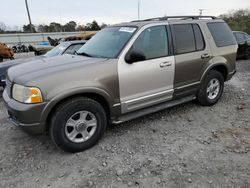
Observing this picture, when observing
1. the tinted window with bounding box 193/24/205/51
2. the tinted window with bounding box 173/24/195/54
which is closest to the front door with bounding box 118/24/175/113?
the tinted window with bounding box 173/24/195/54

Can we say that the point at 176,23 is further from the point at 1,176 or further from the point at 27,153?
the point at 1,176

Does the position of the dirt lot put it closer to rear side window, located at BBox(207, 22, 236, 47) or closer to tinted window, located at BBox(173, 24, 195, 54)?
tinted window, located at BBox(173, 24, 195, 54)

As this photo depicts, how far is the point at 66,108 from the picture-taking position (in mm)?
3016

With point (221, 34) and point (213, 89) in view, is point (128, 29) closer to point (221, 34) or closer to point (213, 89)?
point (221, 34)

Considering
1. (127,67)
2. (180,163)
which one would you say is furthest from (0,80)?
(180,163)

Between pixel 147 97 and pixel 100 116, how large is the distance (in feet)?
3.01

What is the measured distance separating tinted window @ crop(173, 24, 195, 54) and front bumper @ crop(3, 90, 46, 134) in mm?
2613

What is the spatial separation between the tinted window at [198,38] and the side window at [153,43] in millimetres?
817

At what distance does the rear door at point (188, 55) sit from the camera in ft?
13.4

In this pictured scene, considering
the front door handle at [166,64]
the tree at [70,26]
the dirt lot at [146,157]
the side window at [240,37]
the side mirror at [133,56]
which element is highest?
the side mirror at [133,56]

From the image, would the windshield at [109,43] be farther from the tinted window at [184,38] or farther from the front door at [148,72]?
the tinted window at [184,38]

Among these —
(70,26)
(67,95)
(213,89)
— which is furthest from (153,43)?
(70,26)

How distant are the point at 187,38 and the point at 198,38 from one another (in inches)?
12.7

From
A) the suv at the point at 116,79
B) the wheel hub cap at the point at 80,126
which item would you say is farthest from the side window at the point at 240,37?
the wheel hub cap at the point at 80,126
